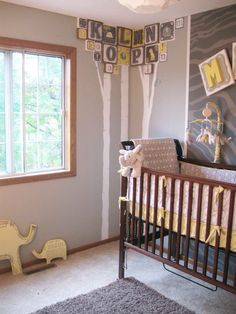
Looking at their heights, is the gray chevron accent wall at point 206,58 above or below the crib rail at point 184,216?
above

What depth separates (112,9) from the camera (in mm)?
2848

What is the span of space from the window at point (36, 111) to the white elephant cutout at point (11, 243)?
370mm

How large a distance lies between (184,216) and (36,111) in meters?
1.58

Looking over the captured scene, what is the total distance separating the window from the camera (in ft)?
9.51

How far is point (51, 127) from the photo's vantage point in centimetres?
319

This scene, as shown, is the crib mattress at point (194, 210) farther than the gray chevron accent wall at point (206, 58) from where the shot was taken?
No

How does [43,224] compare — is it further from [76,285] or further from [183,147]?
[183,147]

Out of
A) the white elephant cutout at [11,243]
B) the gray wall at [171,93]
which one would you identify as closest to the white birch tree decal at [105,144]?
the gray wall at [171,93]

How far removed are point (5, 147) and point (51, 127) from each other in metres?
0.46

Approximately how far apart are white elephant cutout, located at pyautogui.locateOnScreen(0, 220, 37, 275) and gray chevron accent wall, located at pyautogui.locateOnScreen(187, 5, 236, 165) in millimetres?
1617

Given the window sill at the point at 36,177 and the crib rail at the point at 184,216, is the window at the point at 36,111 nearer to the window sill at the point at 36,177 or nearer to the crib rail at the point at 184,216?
the window sill at the point at 36,177

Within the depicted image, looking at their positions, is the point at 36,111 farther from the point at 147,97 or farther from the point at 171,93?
the point at 171,93

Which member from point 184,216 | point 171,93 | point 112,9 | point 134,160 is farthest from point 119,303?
point 112,9

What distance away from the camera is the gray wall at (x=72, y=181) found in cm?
290
